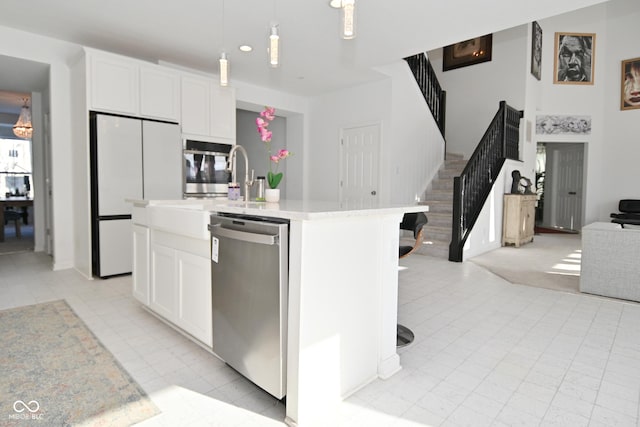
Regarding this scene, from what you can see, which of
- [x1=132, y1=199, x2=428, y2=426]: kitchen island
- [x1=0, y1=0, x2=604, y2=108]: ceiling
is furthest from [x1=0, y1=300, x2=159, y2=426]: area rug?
[x1=0, y1=0, x2=604, y2=108]: ceiling

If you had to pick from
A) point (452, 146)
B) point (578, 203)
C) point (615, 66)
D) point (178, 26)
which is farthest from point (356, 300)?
point (578, 203)

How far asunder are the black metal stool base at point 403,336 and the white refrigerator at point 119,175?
3.23m

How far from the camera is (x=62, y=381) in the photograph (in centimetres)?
190

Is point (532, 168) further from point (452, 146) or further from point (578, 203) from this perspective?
point (578, 203)

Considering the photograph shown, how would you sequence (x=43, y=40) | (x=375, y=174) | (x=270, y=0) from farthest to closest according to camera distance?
(x=375, y=174), (x=43, y=40), (x=270, y=0)

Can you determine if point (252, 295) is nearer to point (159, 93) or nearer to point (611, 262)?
point (611, 262)

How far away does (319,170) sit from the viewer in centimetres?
693

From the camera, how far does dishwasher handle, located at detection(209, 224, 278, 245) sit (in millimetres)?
1616

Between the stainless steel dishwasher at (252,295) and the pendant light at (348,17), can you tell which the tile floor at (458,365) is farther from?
the pendant light at (348,17)

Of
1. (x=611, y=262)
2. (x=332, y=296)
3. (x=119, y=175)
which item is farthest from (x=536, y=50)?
(x=332, y=296)

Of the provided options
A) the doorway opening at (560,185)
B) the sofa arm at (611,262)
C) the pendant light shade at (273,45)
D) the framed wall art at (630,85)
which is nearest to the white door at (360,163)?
the sofa arm at (611,262)

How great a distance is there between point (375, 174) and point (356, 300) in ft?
14.5

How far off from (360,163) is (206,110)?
103 inches

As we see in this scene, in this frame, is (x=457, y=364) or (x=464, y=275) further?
(x=464, y=275)
